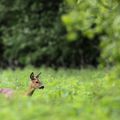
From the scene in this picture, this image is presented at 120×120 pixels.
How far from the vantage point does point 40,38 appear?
31922mm

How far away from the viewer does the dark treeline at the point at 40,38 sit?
31984 mm

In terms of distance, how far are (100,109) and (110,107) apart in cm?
42

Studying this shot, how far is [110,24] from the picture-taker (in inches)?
399

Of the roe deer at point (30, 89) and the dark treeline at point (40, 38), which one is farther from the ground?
the dark treeline at point (40, 38)

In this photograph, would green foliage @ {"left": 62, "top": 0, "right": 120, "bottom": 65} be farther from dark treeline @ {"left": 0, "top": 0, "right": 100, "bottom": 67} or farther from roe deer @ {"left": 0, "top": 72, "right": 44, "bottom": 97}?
dark treeline @ {"left": 0, "top": 0, "right": 100, "bottom": 67}

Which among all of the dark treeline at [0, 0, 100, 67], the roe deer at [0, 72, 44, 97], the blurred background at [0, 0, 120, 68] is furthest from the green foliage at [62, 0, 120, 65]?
the dark treeline at [0, 0, 100, 67]

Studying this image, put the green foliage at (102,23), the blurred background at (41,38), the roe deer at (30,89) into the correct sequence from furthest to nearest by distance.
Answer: the blurred background at (41,38) < the roe deer at (30,89) < the green foliage at (102,23)

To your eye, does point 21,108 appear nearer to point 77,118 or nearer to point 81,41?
point 77,118

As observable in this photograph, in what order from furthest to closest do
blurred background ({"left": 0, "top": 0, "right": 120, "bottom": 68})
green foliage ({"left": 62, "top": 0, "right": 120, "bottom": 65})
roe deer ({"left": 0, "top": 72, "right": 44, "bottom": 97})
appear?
blurred background ({"left": 0, "top": 0, "right": 120, "bottom": 68})
roe deer ({"left": 0, "top": 72, "right": 44, "bottom": 97})
green foliage ({"left": 62, "top": 0, "right": 120, "bottom": 65})

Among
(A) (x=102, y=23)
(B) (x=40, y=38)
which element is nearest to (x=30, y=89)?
(A) (x=102, y=23)

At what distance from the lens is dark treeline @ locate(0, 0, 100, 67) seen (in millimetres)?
31984

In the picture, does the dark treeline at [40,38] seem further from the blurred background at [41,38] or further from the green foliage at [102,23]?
the green foliage at [102,23]

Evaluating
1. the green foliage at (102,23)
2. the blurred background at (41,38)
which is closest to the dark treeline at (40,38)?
the blurred background at (41,38)

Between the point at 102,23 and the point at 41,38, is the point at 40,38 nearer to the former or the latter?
the point at 41,38
